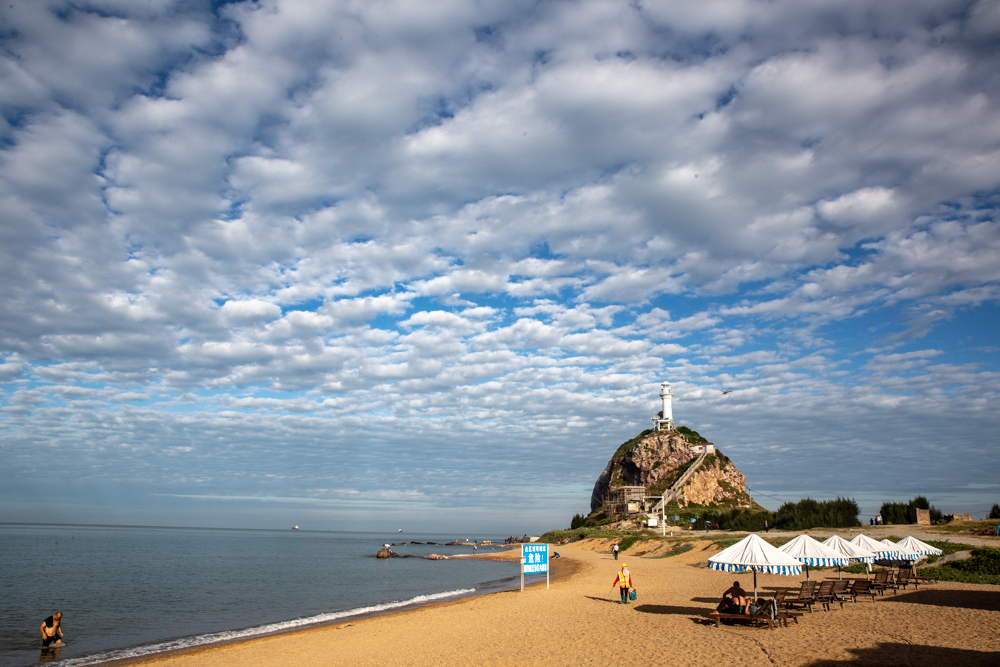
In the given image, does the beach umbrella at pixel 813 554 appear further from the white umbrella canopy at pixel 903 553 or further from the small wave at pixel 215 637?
the small wave at pixel 215 637

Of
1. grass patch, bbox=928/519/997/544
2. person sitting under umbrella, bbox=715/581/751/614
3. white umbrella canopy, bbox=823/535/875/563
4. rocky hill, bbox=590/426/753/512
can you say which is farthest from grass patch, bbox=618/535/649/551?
person sitting under umbrella, bbox=715/581/751/614

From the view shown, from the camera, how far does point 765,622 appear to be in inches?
620

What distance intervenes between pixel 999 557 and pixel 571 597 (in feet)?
55.3

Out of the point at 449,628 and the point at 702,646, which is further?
the point at 449,628

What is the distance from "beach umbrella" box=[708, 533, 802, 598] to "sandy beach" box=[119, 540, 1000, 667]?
157cm

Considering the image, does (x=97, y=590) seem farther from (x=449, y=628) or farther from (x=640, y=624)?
(x=640, y=624)

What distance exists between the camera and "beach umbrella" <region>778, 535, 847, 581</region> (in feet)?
53.8

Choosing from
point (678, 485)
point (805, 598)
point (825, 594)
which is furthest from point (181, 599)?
point (678, 485)

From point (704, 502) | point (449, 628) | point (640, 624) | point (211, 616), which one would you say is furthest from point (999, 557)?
point (704, 502)

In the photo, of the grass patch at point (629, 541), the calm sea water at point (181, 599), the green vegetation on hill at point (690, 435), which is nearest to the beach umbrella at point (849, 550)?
the calm sea water at point (181, 599)

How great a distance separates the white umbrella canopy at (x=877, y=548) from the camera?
18531 mm

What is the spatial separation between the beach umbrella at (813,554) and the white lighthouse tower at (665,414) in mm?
80940

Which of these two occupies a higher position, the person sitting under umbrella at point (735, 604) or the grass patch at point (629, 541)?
the person sitting under umbrella at point (735, 604)

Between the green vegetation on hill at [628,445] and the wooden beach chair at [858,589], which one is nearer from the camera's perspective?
the wooden beach chair at [858,589]
